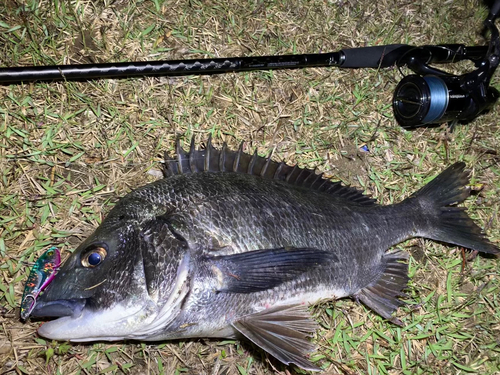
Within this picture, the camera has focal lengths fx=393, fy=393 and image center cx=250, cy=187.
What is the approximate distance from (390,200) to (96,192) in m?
2.45

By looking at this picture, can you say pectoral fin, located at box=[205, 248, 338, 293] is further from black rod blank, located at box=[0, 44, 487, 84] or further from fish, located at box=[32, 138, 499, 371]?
black rod blank, located at box=[0, 44, 487, 84]

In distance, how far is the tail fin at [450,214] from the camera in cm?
315

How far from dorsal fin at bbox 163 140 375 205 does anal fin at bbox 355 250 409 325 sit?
32.6 inches

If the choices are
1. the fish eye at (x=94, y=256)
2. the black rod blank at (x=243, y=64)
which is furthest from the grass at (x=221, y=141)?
the fish eye at (x=94, y=256)

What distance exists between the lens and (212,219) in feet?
7.62

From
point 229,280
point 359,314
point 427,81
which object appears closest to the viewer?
point 229,280

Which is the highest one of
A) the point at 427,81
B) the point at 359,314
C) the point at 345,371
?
the point at 427,81

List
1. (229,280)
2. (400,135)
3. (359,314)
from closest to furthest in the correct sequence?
(229,280) → (359,314) → (400,135)

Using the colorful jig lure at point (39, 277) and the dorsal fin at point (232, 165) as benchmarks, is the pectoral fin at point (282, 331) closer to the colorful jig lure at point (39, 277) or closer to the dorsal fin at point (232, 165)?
the dorsal fin at point (232, 165)

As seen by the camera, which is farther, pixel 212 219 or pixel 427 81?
pixel 427 81

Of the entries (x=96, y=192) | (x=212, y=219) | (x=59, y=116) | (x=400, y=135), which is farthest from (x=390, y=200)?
(x=59, y=116)

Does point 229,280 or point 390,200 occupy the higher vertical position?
point 390,200

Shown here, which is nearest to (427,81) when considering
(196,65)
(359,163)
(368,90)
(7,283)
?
(368,90)

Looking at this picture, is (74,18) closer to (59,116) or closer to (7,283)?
(59,116)
